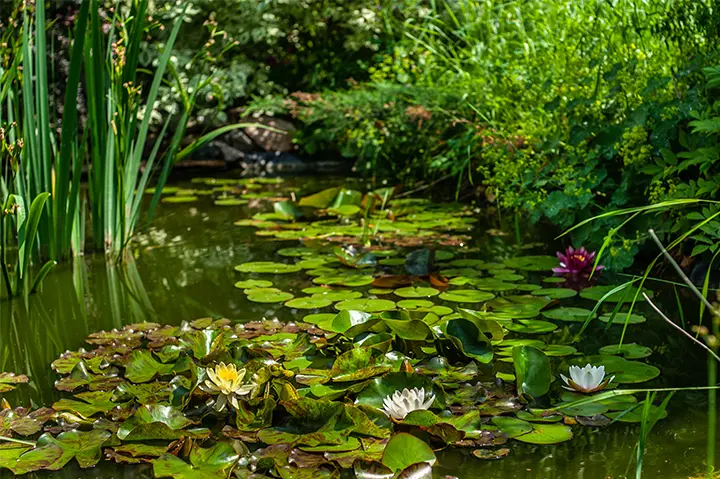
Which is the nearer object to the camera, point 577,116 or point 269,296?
point 269,296

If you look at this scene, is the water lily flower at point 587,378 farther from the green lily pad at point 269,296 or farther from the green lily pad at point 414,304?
the green lily pad at point 269,296

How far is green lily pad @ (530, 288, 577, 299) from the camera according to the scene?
2.42 m

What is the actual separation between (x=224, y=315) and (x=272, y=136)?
432cm

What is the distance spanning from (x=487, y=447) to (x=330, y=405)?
321 mm

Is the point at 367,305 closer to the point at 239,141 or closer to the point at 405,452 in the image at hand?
the point at 405,452

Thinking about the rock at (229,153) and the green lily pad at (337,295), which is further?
the rock at (229,153)

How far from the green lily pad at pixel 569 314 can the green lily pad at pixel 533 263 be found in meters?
0.51

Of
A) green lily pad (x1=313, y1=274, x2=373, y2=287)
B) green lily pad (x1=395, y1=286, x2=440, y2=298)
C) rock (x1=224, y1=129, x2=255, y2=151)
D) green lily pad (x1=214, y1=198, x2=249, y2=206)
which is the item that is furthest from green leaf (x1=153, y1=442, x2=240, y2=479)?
rock (x1=224, y1=129, x2=255, y2=151)

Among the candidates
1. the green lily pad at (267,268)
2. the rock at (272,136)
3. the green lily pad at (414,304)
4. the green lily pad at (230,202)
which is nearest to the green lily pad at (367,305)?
the green lily pad at (414,304)

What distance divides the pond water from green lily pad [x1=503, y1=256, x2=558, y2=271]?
0.36 ft

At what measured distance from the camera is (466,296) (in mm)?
2424

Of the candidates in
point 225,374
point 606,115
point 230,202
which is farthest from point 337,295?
point 230,202

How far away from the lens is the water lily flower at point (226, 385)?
5.18 feet

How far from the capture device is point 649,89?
8.21 ft
